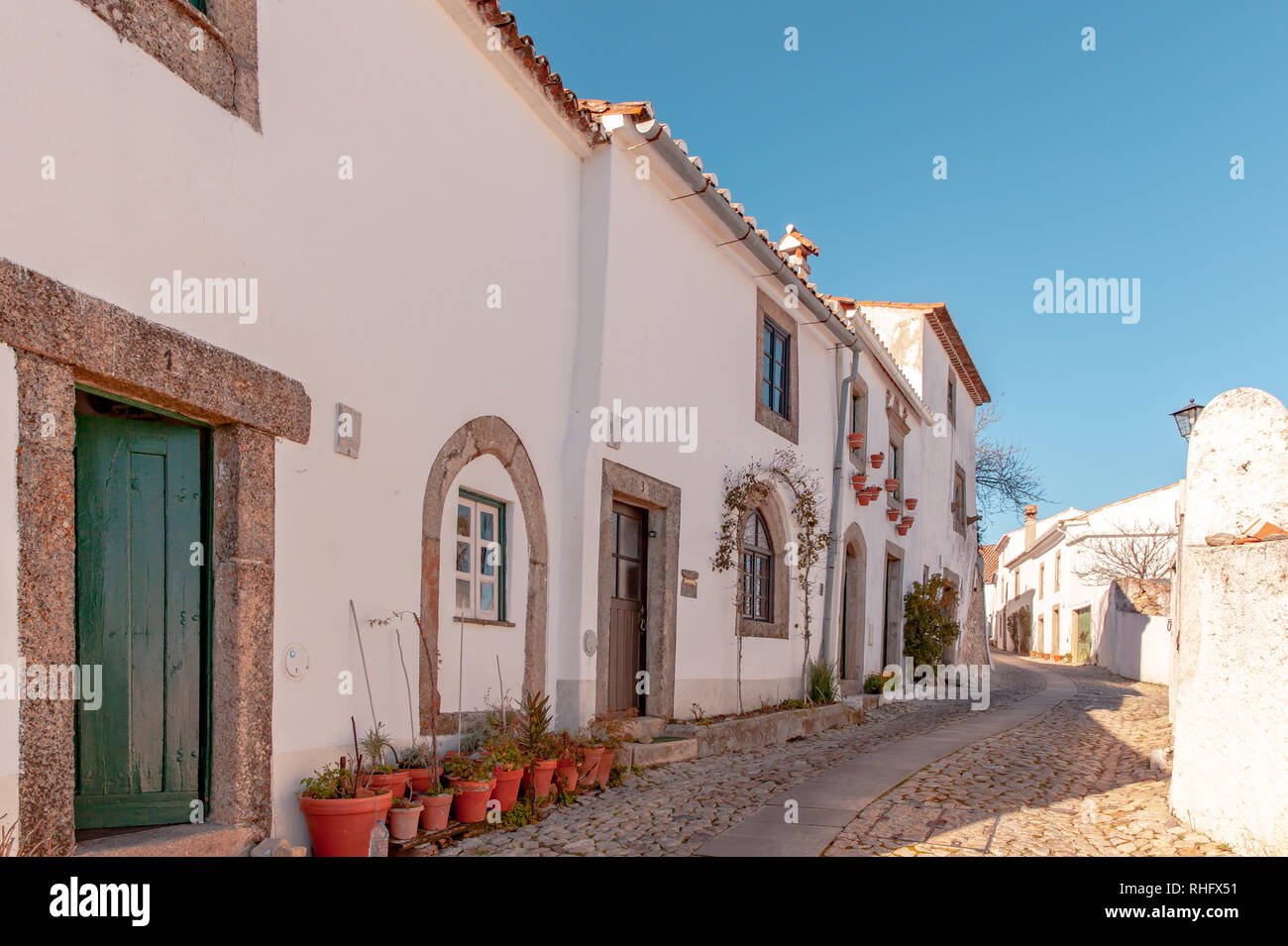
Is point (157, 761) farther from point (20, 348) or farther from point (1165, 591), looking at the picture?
point (1165, 591)

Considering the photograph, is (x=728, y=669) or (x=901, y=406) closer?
(x=728, y=669)

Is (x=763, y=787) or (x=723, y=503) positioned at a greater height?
(x=723, y=503)

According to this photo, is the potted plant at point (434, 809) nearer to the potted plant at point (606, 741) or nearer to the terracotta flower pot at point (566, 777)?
the terracotta flower pot at point (566, 777)

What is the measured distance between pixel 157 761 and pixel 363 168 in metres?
3.13

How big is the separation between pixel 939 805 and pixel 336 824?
366cm

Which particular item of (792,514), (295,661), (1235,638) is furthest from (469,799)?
(792,514)

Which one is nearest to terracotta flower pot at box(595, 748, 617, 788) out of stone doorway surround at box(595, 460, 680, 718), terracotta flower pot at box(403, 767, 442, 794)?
stone doorway surround at box(595, 460, 680, 718)

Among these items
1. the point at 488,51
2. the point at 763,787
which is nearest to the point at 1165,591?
the point at 763,787

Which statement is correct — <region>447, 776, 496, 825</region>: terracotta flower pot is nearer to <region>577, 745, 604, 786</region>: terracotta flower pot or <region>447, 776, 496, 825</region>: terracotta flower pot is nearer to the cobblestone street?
the cobblestone street

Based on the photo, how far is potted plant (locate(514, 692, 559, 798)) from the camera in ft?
20.3

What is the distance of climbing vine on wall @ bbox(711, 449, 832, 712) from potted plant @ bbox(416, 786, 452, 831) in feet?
15.7

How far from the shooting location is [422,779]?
5.40m

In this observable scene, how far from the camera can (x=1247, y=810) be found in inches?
196

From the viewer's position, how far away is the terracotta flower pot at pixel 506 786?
5.80 m
